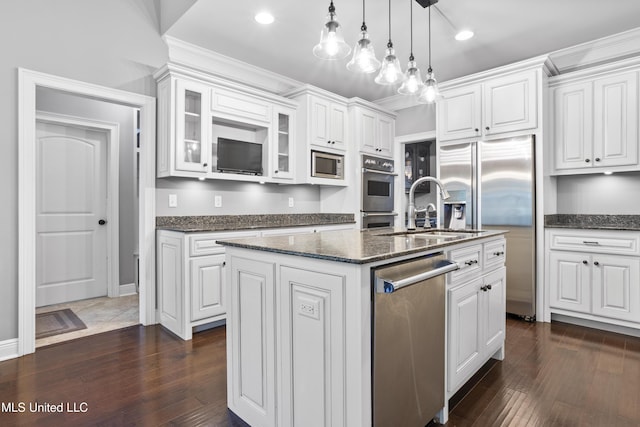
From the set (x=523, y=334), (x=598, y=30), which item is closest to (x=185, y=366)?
(x=523, y=334)

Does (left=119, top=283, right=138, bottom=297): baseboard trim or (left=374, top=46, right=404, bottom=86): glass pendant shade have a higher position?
(left=374, top=46, right=404, bottom=86): glass pendant shade

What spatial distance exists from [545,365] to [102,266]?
4540mm

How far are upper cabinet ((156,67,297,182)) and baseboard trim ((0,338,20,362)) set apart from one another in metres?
1.63

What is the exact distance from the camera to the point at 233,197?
384 cm

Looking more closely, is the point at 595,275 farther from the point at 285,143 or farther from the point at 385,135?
the point at 285,143

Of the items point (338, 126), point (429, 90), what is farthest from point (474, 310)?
point (338, 126)

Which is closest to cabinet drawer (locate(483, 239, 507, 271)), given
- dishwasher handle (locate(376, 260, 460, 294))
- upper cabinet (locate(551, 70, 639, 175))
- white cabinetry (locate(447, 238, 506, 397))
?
white cabinetry (locate(447, 238, 506, 397))

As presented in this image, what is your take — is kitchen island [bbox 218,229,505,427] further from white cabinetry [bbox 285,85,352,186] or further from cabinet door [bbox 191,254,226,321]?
white cabinetry [bbox 285,85,352,186]

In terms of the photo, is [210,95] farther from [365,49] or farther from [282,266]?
[282,266]

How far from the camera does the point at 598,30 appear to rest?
318 cm

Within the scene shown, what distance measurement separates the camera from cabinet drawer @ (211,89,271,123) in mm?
3328

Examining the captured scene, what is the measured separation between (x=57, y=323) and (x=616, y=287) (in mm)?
4973

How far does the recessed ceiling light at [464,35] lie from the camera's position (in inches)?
125

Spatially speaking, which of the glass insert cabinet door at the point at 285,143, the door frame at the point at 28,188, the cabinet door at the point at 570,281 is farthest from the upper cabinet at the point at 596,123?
the door frame at the point at 28,188
